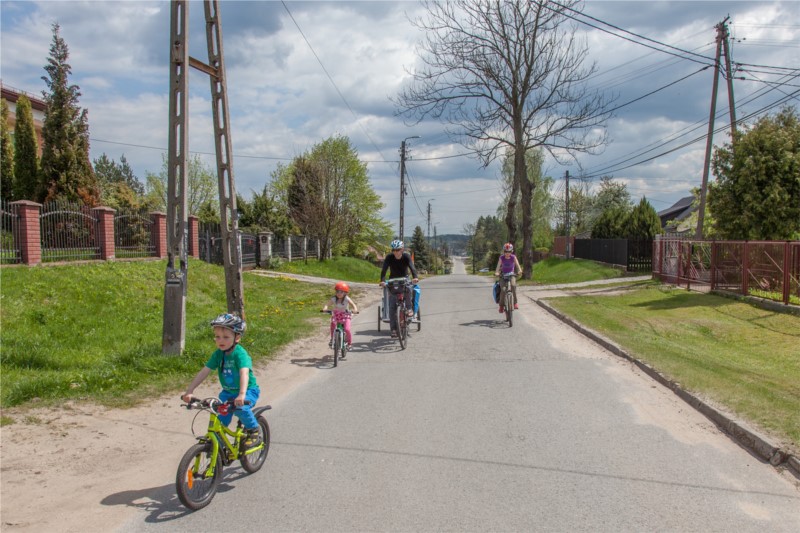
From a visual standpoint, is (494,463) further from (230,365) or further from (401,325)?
(401,325)

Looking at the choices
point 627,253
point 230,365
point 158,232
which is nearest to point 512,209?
point 627,253

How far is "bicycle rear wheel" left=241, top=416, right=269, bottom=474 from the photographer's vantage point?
482 cm

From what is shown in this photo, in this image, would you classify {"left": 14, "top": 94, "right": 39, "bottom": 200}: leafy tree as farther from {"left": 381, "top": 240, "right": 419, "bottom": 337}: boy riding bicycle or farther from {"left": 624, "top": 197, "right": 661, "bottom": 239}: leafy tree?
{"left": 624, "top": 197, "right": 661, "bottom": 239}: leafy tree

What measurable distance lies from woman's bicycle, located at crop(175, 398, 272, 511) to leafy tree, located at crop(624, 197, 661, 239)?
1345 inches

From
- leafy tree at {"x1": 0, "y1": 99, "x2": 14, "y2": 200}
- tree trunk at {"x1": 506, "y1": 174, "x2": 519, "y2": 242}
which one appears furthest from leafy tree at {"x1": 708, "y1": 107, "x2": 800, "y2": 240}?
leafy tree at {"x1": 0, "y1": 99, "x2": 14, "y2": 200}

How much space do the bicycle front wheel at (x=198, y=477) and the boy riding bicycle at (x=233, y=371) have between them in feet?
1.08

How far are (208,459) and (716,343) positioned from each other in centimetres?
1124

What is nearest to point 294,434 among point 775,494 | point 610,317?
point 775,494

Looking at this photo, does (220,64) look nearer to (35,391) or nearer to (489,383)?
(35,391)

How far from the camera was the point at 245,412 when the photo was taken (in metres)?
4.72

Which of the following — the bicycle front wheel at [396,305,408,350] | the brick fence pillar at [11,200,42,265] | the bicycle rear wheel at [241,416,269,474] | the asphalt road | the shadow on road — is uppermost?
the brick fence pillar at [11,200,42,265]

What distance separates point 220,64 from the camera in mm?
10422

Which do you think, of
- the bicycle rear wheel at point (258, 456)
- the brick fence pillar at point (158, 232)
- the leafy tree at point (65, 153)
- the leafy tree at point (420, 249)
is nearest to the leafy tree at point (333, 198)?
the leafy tree at point (65, 153)

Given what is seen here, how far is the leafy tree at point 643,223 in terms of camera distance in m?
35.7
